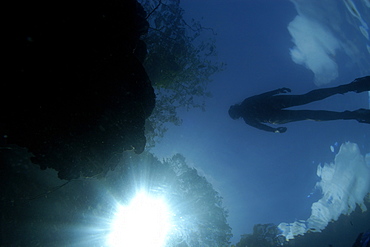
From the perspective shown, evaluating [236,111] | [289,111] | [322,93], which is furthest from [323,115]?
[236,111]

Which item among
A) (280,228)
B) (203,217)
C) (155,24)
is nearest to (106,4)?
(155,24)

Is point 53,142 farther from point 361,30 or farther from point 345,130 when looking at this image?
point 345,130

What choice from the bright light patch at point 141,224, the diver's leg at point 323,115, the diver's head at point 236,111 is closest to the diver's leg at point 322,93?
the diver's leg at point 323,115

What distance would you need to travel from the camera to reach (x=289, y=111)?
6.21 meters

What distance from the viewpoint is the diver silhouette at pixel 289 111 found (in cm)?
502

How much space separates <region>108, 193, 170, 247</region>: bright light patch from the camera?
12.2m

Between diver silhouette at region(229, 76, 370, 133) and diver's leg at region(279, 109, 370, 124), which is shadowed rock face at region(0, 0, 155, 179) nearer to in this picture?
diver silhouette at region(229, 76, 370, 133)

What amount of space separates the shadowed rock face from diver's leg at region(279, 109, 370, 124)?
5028 mm

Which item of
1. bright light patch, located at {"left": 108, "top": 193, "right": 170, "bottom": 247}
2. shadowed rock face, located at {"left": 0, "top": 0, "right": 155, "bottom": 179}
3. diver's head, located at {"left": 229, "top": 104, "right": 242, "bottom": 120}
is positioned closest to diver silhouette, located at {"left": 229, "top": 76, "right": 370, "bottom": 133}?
diver's head, located at {"left": 229, "top": 104, "right": 242, "bottom": 120}

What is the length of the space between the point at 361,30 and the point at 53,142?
793 inches

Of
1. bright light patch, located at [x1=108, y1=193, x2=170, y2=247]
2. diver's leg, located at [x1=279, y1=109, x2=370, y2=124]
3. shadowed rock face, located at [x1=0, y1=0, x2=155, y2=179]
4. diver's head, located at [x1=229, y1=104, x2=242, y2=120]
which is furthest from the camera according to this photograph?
bright light patch, located at [x1=108, y1=193, x2=170, y2=247]

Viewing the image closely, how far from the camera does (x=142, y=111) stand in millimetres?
3803

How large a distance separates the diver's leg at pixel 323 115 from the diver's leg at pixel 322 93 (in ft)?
1.03

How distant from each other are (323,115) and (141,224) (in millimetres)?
15640
